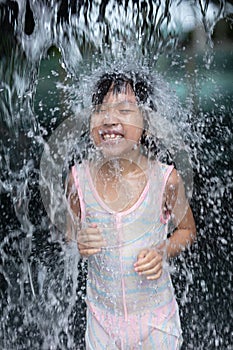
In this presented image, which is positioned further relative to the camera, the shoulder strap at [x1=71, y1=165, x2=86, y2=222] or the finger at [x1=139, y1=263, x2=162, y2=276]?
the shoulder strap at [x1=71, y1=165, x2=86, y2=222]

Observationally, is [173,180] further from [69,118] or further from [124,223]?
[69,118]

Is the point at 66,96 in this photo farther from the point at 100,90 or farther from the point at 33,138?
the point at 100,90

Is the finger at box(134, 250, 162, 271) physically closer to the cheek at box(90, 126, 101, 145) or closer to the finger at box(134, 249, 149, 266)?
the finger at box(134, 249, 149, 266)

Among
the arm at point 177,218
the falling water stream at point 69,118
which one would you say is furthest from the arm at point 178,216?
the falling water stream at point 69,118

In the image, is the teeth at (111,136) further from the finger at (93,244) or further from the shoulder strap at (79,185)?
the finger at (93,244)

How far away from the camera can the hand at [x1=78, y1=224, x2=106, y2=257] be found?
3.17 feet

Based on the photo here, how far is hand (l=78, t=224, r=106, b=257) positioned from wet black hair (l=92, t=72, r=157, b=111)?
0.83 feet

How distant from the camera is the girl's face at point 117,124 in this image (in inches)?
40.9

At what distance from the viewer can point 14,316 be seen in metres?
1.48

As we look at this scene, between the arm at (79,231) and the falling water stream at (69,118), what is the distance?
13.9 inches

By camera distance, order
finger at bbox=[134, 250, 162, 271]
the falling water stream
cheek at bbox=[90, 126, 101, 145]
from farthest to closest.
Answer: the falling water stream
cheek at bbox=[90, 126, 101, 145]
finger at bbox=[134, 250, 162, 271]

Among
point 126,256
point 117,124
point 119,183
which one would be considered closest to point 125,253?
point 126,256

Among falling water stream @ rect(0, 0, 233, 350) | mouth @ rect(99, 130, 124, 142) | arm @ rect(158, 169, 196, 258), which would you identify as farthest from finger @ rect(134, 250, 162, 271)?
falling water stream @ rect(0, 0, 233, 350)

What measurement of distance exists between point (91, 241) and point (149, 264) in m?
0.10
